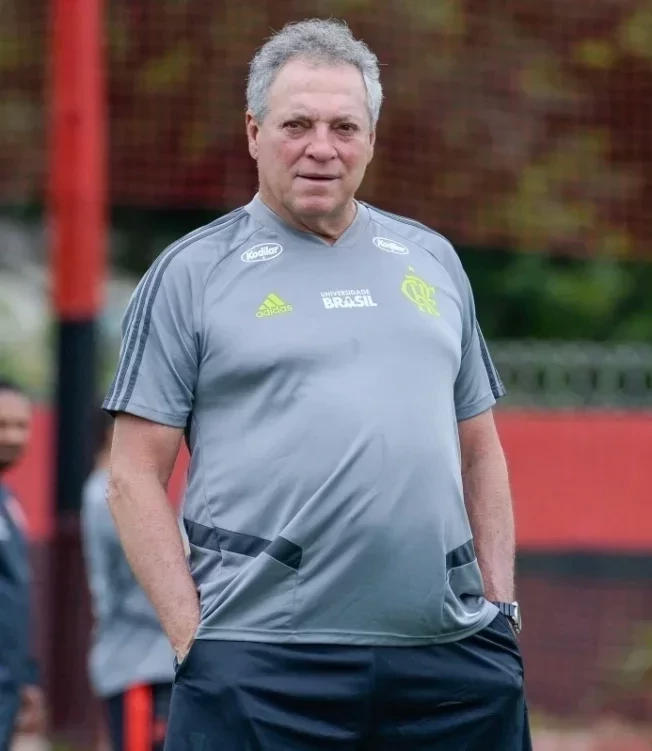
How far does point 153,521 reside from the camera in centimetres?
312

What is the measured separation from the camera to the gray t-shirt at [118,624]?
18.6 ft

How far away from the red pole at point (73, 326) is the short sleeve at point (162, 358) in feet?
15.6

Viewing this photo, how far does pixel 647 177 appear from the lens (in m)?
9.18

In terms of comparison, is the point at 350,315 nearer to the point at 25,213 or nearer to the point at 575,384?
the point at 575,384

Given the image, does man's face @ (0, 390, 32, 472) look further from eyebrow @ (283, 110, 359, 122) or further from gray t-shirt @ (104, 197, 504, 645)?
eyebrow @ (283, 110, 359, 122)

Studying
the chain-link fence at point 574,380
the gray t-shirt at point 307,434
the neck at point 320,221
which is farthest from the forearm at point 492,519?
the chain-link fence at point 574,380

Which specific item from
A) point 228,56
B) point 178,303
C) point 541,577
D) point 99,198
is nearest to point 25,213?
point 228,56

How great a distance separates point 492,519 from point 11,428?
103 inches

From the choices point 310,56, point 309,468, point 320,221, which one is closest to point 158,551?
point 309,468

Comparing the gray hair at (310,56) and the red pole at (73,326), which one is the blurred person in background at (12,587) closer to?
the red pole at (73,326)

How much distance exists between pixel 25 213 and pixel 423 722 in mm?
11990

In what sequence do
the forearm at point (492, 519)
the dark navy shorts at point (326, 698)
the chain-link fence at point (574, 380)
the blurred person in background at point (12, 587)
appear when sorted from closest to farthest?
the dark navy shorts at point (326, 698) < the forearm at point (492, 519) < the blurred person in background at point (12, 587) < the chain-link fence at point (574, 380)

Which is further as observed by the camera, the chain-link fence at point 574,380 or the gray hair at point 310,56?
the chain-link fence at point 574,380

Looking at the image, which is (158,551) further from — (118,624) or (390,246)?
(118,624)
